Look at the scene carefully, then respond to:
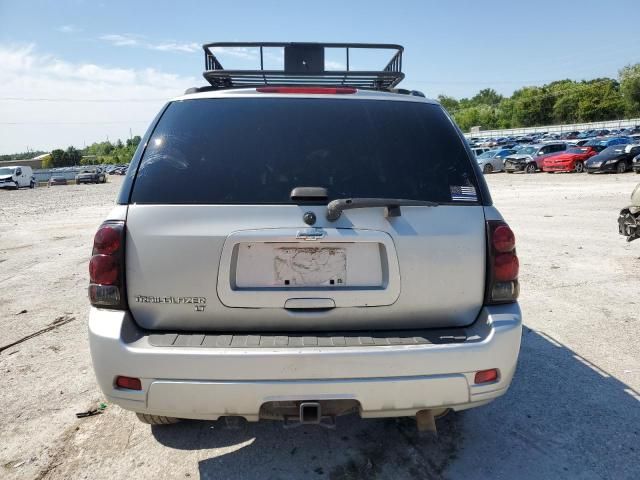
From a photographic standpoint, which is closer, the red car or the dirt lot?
the dirt lot

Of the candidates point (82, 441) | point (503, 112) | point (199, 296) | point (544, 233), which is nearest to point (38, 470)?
point (82, 441)

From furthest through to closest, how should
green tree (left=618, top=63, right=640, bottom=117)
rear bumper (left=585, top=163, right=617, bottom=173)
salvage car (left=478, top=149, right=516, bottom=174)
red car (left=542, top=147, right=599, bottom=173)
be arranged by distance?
green tree (left=618, top=63, right=640, bottom=117) < salvage car (left=478, top=149, right=516, bottom=174) < red car (left=542, top=147, right=599, bottom=173) < rear bumper (left=585, top=163, right=617, bottom=173)

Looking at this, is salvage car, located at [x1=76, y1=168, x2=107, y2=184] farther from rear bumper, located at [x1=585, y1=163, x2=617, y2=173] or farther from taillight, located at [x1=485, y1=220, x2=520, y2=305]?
taillight, located at [x1=485, y1=220, x2=520, y2=305]

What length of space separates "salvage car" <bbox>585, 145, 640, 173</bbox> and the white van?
4241 cm

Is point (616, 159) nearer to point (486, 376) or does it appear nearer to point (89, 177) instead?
point (486, 376)

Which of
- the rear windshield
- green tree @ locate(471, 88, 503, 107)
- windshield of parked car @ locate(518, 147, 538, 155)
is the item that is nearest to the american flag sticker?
the rear windshield

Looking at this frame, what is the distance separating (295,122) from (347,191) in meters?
0.51

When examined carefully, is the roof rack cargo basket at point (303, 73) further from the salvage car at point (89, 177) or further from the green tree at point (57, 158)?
the green tree at point (57, 158)

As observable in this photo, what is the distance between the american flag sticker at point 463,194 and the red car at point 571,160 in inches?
1144

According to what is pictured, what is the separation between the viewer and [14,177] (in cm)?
3841

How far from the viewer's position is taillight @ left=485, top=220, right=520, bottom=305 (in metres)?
2.29

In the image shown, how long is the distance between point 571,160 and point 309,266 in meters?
29.7

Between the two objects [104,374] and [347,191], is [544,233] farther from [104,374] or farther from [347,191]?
[104,374]

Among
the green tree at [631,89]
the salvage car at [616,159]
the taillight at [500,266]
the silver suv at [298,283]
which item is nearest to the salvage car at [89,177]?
the salvage car at [616,159]
